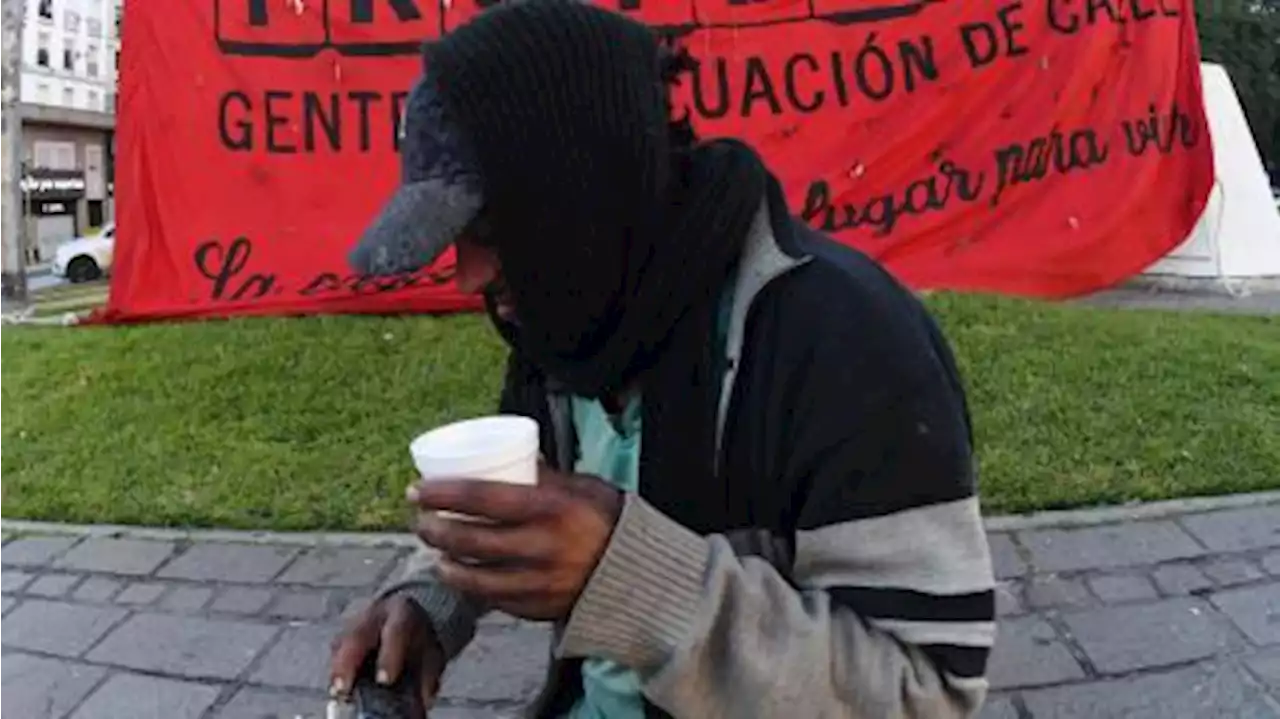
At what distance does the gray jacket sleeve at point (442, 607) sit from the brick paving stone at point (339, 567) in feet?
7.80

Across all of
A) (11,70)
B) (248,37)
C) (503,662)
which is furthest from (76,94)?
(503,662)

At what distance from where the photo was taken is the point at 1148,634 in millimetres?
3377

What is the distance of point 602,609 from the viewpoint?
1116mm

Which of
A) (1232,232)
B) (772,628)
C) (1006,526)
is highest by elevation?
(1232,232)

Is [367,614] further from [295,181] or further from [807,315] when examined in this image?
[295,181]

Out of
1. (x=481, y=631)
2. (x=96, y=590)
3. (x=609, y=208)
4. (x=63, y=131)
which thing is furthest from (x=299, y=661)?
(x=63, y=131)

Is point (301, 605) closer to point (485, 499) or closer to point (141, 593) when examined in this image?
point (141, 593)

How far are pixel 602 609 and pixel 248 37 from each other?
6.95 m

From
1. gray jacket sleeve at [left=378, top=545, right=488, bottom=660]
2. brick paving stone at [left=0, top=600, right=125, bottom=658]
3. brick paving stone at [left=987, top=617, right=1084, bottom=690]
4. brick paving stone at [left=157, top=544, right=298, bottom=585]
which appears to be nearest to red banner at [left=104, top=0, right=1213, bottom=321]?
brick paving stone at [left=157, top=544, right=298, bottom=585]

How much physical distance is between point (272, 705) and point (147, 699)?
33 cm

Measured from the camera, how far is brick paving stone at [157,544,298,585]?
4.03 m

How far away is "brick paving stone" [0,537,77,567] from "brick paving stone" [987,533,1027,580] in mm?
2973

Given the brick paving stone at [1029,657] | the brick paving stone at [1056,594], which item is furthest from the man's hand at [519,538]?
the brick paving stone at [1056,594]

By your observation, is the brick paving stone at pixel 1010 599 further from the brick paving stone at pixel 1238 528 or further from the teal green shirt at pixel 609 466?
the teal green shirt at pixel 609 466
